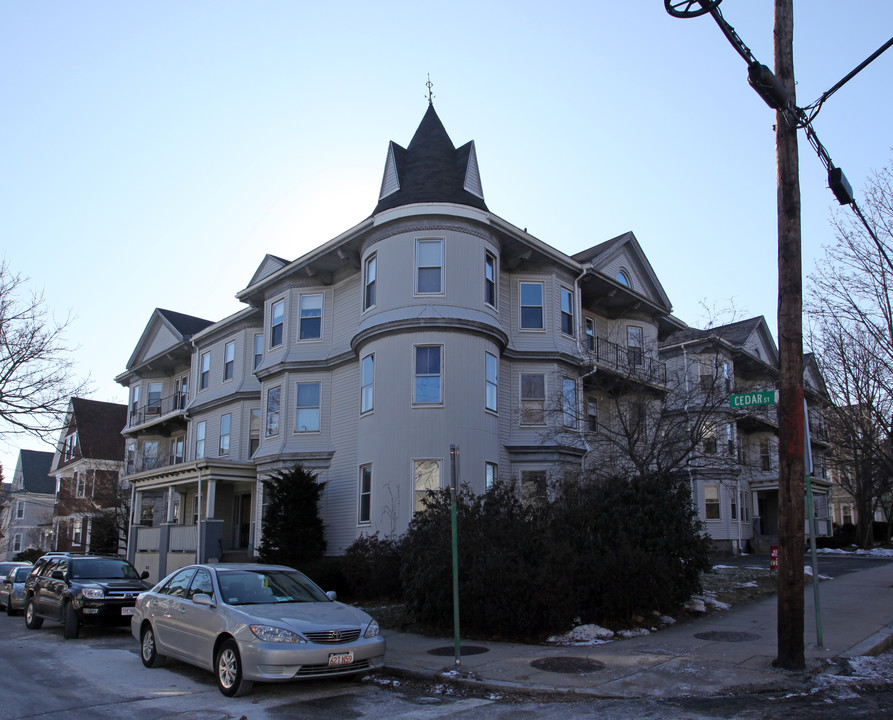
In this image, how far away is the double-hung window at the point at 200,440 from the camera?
3072cm

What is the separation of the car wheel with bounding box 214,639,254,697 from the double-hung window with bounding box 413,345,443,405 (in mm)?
11794

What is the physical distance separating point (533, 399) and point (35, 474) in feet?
195

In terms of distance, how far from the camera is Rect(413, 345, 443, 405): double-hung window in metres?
20.4

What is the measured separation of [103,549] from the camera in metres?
34.6

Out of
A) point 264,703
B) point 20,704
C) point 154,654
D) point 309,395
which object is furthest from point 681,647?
point 309,395

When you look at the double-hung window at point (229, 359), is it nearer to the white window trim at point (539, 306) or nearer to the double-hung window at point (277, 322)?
the double-hung window at point (277, 322)

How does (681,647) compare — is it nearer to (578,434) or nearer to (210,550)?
(578,434)

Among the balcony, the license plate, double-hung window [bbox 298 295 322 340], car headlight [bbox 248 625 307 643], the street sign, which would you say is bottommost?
the license plate

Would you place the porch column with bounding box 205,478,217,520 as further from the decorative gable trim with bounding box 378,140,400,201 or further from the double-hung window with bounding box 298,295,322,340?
the decorative gable trim with bounding box 378,140,400,201

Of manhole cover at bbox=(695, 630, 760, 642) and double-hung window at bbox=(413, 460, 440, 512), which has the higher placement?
double-hung window at bbox=(413, 460, 440, 512)

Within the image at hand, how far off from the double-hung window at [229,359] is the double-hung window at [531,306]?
12.0 meters

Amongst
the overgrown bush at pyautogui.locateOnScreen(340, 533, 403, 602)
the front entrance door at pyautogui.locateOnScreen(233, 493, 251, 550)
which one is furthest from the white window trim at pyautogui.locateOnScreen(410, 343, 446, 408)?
the front entrance door at pyautogui.locateOnScreen(233, 493, 251, 550)

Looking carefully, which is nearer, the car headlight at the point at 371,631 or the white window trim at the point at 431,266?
the car headlight at the point at 371,631

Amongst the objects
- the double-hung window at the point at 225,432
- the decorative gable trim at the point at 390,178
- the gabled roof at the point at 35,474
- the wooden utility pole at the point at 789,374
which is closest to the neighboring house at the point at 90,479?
the double-hung window at the point at 225,432
